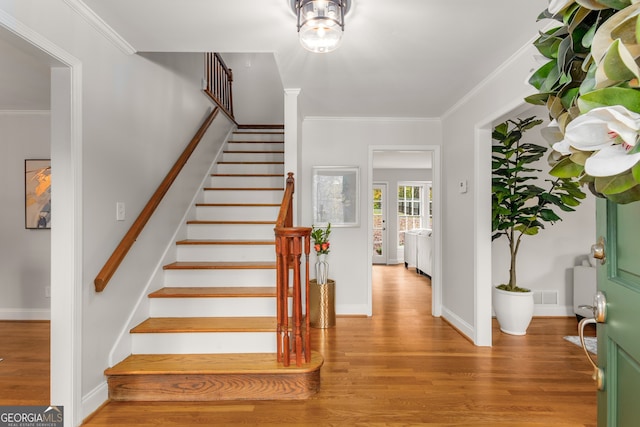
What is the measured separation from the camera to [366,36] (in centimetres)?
218

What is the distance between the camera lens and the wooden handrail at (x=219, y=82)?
437 cm

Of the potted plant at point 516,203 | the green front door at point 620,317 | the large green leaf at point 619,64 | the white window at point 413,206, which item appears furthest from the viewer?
the white window at point 413,206

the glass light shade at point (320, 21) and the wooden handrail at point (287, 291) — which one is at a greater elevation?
the glass light shade at point (320, 21)

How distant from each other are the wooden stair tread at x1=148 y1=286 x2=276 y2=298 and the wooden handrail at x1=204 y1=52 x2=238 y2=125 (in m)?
2.49

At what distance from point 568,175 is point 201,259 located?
307 cm

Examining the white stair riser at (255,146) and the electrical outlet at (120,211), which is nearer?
the electrical outlet at (120,211)

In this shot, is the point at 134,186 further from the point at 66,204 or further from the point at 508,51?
the point at 508,51

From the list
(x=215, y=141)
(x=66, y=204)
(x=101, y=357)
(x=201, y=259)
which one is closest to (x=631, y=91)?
(x=66, y=204)

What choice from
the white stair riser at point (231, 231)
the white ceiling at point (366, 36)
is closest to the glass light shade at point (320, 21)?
the white ceiling at point (366, 36)

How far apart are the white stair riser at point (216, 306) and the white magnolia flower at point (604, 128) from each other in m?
2.42

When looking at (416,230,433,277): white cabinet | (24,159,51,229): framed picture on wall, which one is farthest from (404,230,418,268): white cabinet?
(24,159,51,229): framed picture on wall

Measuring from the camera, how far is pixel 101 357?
2.13m

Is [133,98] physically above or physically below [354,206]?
above

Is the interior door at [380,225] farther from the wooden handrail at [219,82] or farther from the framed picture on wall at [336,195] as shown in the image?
the framed picture on wall at [336,195]
